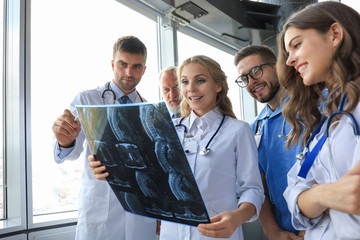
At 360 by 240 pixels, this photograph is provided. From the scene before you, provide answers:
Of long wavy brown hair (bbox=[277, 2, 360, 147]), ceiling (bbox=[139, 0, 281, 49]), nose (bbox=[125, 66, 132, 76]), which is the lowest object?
long wavy brown hair (bbox=[277, 2, 360, 147])

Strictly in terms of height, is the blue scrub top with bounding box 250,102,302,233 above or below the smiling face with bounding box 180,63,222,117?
below

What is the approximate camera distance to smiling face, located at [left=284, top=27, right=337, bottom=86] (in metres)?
0.91

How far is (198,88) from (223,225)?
2.24 ft

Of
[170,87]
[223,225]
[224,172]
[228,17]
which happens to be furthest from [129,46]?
[228,17]

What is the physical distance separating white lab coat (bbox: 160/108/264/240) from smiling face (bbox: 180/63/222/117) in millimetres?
166

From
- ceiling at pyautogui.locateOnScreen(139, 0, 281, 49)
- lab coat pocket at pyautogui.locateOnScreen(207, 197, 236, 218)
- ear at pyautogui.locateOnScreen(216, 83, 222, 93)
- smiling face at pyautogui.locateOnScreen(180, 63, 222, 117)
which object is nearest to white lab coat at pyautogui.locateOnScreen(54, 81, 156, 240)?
lab coat pocket at pyautogui.locateOnScreen(207, 197, 236, 218)

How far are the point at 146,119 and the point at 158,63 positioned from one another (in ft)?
8.50

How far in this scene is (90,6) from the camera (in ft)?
8.68

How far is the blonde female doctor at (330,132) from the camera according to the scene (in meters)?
0.73

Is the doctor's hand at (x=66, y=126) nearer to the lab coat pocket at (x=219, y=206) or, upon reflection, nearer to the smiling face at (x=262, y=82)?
the lab coat pocket at (x=219, y=206)

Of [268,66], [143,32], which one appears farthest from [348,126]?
[143,32]

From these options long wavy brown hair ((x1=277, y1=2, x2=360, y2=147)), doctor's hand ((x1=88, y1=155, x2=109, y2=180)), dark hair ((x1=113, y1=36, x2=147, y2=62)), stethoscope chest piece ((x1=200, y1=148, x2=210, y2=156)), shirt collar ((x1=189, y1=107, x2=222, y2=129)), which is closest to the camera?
long wavy brown hair ((x1=277, y1=2, x2=360, y2=147))

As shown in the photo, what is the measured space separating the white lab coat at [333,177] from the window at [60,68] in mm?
1750

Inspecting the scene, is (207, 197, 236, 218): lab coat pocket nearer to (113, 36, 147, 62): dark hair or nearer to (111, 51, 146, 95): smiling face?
(111, 51, 146, 95): smiling face
